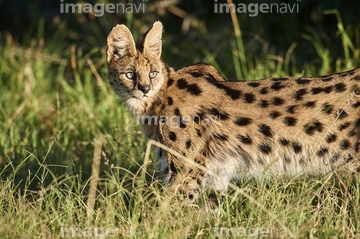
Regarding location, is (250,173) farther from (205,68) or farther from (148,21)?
(148,21)

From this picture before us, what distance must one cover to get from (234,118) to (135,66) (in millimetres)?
735

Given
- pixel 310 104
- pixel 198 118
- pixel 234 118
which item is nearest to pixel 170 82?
pixel 198 118

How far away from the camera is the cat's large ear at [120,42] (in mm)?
5555

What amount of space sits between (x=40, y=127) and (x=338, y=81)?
317 centimetres

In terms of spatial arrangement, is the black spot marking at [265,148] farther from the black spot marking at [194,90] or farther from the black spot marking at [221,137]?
the black spot marking at [194,90]

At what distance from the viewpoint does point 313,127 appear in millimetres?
5332

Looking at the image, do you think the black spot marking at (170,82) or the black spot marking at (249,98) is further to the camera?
the black spot marking at (170,82)

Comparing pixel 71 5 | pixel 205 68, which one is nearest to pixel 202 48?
pixel 71 5

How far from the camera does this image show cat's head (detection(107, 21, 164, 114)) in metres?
5.49

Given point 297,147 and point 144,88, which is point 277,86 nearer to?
point 297,147

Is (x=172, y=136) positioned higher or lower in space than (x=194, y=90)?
lower

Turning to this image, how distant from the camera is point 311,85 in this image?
5395 mm

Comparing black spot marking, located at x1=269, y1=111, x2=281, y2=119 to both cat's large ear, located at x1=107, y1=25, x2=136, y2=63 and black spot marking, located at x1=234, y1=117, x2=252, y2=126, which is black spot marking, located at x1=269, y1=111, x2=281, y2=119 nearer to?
black spot marking, located at x1=234, y1=117, x2=252, y2=126

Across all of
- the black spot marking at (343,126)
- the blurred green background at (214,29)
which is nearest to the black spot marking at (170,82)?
the black spot marking at (343,126)
